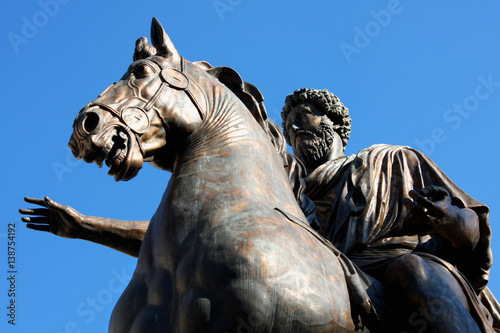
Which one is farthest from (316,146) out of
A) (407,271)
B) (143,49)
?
(407,271)

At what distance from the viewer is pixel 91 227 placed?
23.7 feet

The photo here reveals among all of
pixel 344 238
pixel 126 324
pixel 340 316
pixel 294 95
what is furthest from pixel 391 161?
pixel 126 324

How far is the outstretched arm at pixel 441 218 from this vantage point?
20.7 feet

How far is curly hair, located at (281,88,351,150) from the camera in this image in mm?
8664

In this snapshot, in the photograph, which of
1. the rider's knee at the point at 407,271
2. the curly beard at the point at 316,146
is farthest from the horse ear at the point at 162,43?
the rider's knee at the point at 407,271

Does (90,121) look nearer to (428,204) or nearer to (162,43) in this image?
(162,43)

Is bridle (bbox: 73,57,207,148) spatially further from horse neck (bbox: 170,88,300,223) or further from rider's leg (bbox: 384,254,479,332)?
rider's leg (bbox: 384,254,479,332)

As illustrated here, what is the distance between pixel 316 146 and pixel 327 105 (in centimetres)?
45

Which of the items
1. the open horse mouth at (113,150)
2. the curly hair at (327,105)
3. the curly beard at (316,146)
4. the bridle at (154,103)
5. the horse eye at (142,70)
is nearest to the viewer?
the open horse mouth at (113,150)

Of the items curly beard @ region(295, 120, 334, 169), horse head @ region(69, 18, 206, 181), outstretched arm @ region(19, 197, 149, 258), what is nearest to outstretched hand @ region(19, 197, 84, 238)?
outstretched arm @ region(19, 197, 149, 258)

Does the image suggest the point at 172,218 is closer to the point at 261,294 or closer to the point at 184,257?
the point at 184,257

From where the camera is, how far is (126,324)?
577 cm

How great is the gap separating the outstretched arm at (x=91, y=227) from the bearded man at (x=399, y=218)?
148 centimetres

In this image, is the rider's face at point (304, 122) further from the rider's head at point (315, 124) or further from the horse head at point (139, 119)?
the horse head at point (139, 119)
